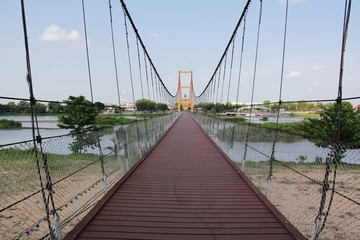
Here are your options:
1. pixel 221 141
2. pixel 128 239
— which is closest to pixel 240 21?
pixel 221 141

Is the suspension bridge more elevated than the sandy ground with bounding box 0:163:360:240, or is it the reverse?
the suspension bridge

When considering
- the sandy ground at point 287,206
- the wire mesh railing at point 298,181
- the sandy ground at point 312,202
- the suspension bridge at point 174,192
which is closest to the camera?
the suspension bridge at point 174,192

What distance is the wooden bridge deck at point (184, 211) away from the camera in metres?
2.09

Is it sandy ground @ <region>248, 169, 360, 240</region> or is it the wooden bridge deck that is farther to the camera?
sandy ground @ <region>248, 169, 360, 240</region>

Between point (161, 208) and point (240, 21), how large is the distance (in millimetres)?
7183

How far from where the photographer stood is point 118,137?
4.03m

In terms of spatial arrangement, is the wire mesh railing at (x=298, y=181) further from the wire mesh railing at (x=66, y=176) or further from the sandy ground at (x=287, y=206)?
the wire mesh railing at (x=66, y=176)

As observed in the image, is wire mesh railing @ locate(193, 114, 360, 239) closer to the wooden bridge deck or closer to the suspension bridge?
the suspension bridge

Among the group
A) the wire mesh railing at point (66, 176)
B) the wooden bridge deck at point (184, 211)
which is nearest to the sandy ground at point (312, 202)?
the wooden bridge deck at point (184, 211)

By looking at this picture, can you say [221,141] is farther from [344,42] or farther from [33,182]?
[33,182]

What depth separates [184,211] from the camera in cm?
255

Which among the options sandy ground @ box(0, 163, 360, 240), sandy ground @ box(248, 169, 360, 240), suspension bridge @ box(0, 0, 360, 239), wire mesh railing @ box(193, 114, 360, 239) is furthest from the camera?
sandy ground @ box(248, 169, 360, 240)

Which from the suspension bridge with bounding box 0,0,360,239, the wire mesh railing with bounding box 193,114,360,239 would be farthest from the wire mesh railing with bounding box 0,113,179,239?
the wire mesh railing with bounding box 193,114,360,239

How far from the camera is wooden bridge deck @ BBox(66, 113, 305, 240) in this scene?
2.09 metres
